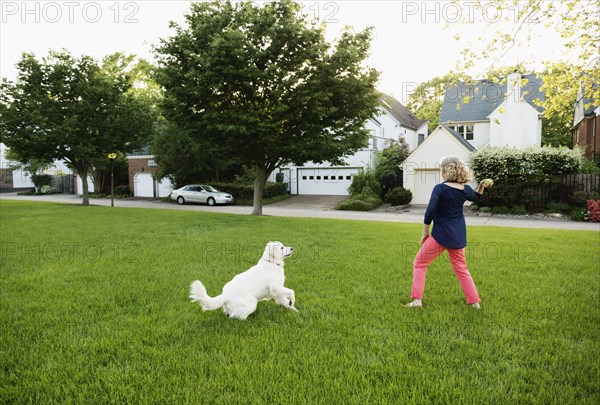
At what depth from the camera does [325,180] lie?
31953 millimetres

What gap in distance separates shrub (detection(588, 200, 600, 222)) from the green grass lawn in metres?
11.5

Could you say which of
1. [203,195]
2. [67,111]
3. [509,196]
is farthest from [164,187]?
[509,196]

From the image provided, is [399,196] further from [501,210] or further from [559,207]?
[559,207]

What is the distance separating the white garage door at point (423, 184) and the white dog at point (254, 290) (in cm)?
2292

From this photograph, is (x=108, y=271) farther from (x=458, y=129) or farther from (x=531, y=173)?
(x=458, y=129)

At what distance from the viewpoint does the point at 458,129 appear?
3102cm

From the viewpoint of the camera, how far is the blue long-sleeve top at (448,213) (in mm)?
4578

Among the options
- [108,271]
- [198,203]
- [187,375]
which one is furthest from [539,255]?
[198,203]

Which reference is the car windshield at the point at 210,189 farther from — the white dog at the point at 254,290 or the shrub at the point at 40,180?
the shrub at the point at 40,180

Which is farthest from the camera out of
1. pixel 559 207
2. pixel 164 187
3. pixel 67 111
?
pixel 164 187

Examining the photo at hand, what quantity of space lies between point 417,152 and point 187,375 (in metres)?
25.0

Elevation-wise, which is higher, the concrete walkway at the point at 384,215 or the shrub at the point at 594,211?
the shrub at the point at 594,211

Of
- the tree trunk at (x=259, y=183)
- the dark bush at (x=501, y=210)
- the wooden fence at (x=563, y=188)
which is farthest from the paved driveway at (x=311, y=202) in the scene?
the wooden fence at (x=563, y=188)

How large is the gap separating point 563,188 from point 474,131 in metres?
11.8
